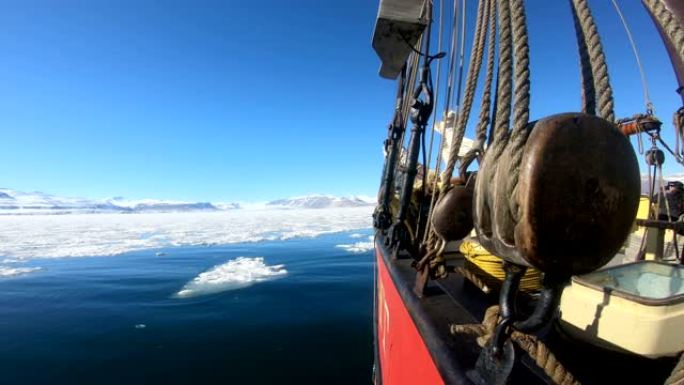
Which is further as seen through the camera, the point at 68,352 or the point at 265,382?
the point at 68,352

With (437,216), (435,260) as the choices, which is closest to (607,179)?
(437,216)

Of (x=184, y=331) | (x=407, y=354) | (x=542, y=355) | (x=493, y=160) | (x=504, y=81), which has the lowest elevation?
(x=184, y=331)

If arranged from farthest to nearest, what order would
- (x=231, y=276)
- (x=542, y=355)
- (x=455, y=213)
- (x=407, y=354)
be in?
(x=231, y=276)
(x=407, y=354)
(x=455, y=213)
(x=542, y=355)

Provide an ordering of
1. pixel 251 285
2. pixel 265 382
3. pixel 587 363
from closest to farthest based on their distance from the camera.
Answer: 1. pixel 587 363
2. pixel 265 382
3. pixel 251 285

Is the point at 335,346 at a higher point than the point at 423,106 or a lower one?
lower

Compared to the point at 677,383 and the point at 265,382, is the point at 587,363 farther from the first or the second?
the point at 265,382

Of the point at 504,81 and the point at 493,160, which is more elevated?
the point at 504,81

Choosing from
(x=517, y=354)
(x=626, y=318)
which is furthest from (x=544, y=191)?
(x=626, y=318)

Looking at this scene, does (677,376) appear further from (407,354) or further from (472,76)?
(407,354)
